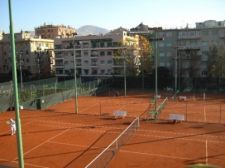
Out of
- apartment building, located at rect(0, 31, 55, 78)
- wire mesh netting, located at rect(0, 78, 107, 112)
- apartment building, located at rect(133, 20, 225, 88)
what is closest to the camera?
wire mesh netting, located at rect(0, 78, 107, 112)

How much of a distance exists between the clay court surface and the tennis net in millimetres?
388

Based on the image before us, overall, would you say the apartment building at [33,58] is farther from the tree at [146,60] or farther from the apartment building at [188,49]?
the apartment building at [188,49]

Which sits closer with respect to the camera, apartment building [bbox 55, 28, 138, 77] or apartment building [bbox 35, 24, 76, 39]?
apartment building [bbox 55, 28, 138, 77]

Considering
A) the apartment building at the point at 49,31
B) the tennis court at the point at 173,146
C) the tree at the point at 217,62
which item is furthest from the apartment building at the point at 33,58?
the tennis court at the point at 173,146

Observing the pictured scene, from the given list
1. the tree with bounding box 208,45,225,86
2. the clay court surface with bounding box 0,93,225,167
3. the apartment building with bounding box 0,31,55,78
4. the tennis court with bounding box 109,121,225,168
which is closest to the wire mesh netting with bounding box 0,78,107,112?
the clay court surface with bounding box 0,93,225,167

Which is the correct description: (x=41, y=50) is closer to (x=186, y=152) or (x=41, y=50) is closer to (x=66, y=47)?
(x=66, y=47)

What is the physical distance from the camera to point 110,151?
2277cm

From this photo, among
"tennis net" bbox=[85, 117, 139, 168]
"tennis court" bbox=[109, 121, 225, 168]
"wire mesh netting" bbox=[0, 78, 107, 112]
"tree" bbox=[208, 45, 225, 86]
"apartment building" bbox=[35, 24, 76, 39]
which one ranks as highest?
"apartment building" bbox=[35, 24, 76, 39]

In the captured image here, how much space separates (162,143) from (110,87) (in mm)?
43574

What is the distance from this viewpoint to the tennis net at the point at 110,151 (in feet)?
64.4

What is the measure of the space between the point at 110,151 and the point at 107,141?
Result: 3.29m

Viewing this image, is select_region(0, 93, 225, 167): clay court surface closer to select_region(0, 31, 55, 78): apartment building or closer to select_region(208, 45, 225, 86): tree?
select_region(208, 45, 225, 86): tree

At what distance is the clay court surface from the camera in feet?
70.4

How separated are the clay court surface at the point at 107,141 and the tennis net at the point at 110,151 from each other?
0.39 metres
